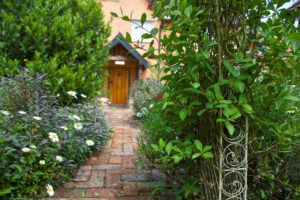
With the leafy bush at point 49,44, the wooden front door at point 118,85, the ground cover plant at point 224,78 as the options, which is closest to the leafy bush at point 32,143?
the leafy bush at point 49,44

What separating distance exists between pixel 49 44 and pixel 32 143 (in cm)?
241

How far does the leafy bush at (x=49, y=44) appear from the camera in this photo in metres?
3.61

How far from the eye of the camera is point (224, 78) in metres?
1.36

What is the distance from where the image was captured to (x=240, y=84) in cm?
114

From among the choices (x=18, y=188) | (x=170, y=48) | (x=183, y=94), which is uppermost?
(x=170, y=48)

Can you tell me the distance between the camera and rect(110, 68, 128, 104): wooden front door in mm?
11312

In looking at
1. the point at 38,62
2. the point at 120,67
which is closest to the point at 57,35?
the point at 38,62

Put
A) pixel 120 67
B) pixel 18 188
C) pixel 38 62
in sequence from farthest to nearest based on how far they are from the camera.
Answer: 1. pixel 120 67
2. pixel 38 62
3. pixel 18 188

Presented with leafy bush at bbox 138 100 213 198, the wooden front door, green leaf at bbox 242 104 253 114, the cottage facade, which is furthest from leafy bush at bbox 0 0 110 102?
the wooden front door

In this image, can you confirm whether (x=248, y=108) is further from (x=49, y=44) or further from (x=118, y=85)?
(x=118, y=85)

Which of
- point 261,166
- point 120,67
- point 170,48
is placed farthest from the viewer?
point 120,67

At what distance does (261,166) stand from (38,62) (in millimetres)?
3426

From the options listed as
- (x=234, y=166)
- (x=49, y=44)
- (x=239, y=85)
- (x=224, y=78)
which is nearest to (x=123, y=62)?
(x=49, y=44)

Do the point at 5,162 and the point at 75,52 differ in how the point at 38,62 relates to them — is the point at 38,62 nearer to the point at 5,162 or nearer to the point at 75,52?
the point at 75,52
